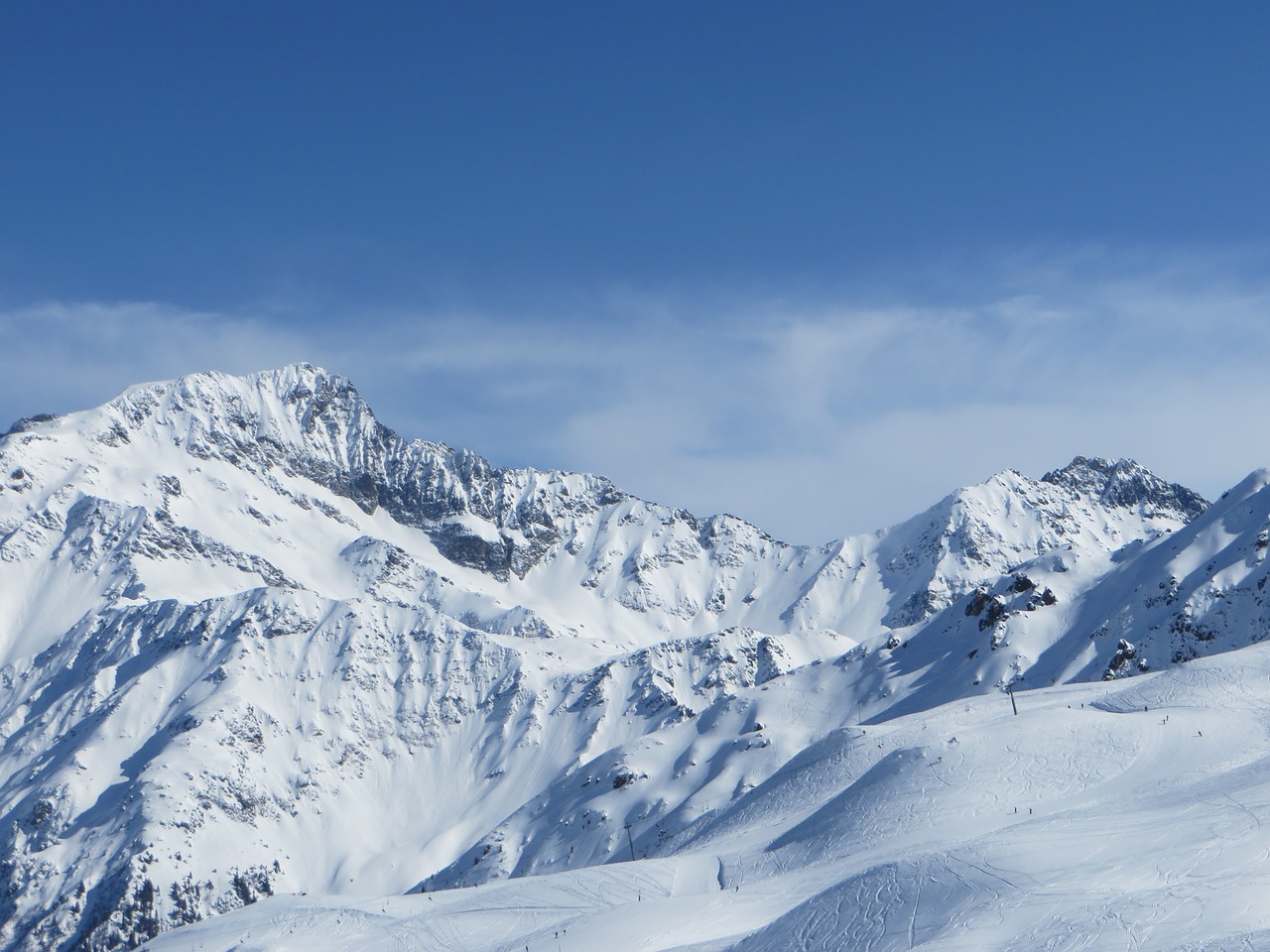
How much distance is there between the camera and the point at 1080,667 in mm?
135875

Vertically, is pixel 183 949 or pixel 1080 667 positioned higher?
pixel 1080 667

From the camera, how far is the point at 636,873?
229 feet

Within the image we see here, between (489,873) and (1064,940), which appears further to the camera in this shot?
(489,873)

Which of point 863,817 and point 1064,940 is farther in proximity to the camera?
point 863,817

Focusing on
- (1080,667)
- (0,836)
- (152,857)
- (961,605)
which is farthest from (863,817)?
(0,836)

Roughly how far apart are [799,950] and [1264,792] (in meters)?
21.3

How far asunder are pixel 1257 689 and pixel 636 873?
42804 mm

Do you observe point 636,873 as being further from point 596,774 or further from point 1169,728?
point 596,774

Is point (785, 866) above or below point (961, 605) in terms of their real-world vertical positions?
below

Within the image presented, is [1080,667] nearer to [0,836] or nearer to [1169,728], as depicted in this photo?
[1169,728]

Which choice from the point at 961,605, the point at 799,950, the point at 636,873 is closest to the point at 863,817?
the point at 636,873

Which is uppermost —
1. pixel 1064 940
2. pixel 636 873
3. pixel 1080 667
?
pixel 1080 667

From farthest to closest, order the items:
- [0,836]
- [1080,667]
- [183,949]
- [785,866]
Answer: [0,836] → [1080,667] → [183,949] → [785,866]

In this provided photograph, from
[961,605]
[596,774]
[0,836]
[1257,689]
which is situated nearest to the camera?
[1257,689]
